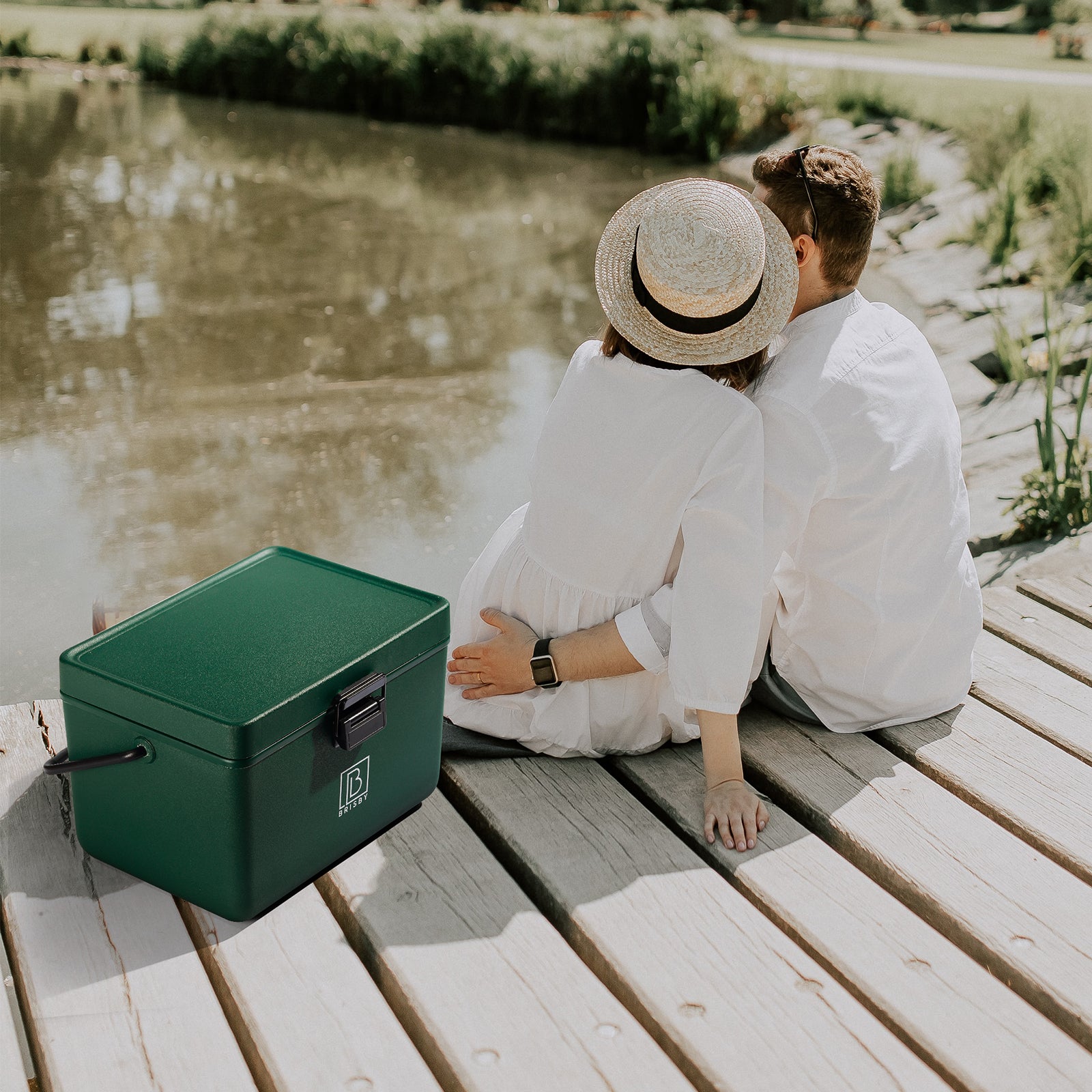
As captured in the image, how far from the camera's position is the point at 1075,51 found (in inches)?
789

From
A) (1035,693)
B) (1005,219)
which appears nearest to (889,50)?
(1005,219)

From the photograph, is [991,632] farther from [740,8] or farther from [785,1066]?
[740,8]

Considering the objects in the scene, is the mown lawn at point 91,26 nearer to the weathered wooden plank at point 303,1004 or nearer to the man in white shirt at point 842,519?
the man in white shirt at point 842,519

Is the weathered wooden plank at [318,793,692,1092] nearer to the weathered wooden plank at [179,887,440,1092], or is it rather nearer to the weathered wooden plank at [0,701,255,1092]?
the weathered wooden plank at [179,887,440,1092]

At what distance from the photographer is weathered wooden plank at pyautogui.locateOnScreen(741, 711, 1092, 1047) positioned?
Result: 1.58 meters

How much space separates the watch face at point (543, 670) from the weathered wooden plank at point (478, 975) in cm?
29

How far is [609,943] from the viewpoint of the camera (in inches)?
62.9

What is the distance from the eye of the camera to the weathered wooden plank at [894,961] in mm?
1429

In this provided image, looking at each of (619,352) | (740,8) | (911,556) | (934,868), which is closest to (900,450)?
(911,556)

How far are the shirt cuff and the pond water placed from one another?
148cm

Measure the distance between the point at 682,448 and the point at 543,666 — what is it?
43 centimetres

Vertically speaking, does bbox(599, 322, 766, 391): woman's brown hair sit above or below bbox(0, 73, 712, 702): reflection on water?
above

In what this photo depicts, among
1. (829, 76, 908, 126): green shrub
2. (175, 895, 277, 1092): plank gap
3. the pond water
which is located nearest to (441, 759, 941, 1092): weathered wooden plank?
(175, 895, 277, 1092): plank gap

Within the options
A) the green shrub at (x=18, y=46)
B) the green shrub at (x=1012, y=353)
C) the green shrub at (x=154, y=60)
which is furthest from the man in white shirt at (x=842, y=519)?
the green shrub at (x=18, y=46)
